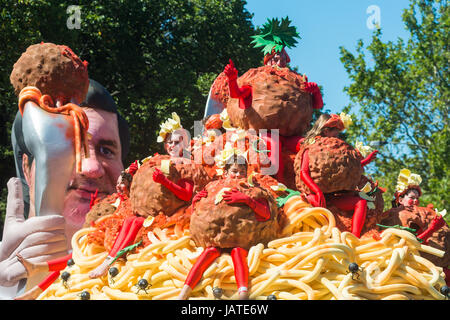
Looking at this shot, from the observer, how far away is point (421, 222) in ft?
16.1

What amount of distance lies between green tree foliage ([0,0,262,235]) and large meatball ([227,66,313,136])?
10043 millimetres

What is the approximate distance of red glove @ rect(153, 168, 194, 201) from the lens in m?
4.55

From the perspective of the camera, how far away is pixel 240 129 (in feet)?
17.5

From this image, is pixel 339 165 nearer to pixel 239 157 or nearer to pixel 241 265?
pixel 239 157

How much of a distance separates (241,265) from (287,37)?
110 inches

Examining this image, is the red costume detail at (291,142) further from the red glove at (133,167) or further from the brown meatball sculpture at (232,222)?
the red glove at (133,167)

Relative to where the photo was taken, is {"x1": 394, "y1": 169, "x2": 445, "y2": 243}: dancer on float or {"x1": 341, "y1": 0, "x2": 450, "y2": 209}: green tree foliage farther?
{"x1": 341, "y1": 0, "x2": 450, "y2": 209}: green tree foliage

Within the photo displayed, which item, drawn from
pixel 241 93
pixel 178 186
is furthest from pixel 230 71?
pixel 178 186

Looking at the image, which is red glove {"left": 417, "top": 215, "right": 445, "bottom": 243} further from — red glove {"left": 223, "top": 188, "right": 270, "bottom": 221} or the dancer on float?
red glove {"left": 223, "top": 188, "right": 270, "bottom": 221}

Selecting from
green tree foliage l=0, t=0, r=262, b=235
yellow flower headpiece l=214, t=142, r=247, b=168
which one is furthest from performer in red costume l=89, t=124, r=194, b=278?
green tree foliage l=0, t=0, r=262, b=235

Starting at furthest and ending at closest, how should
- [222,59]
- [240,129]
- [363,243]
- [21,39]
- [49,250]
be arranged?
[222,59]
[21,39]
[49,250]
[240,129]
[363,243]

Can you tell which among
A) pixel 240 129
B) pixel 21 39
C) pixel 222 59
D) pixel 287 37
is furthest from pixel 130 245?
pixel 222 59

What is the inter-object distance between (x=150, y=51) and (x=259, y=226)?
46.5 ft

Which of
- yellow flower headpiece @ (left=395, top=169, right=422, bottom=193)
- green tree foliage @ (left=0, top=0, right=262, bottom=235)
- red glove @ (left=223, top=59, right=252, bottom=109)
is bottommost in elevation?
yellow flower headpiece @ (left=395, top=169, right=422, bottom=193)
